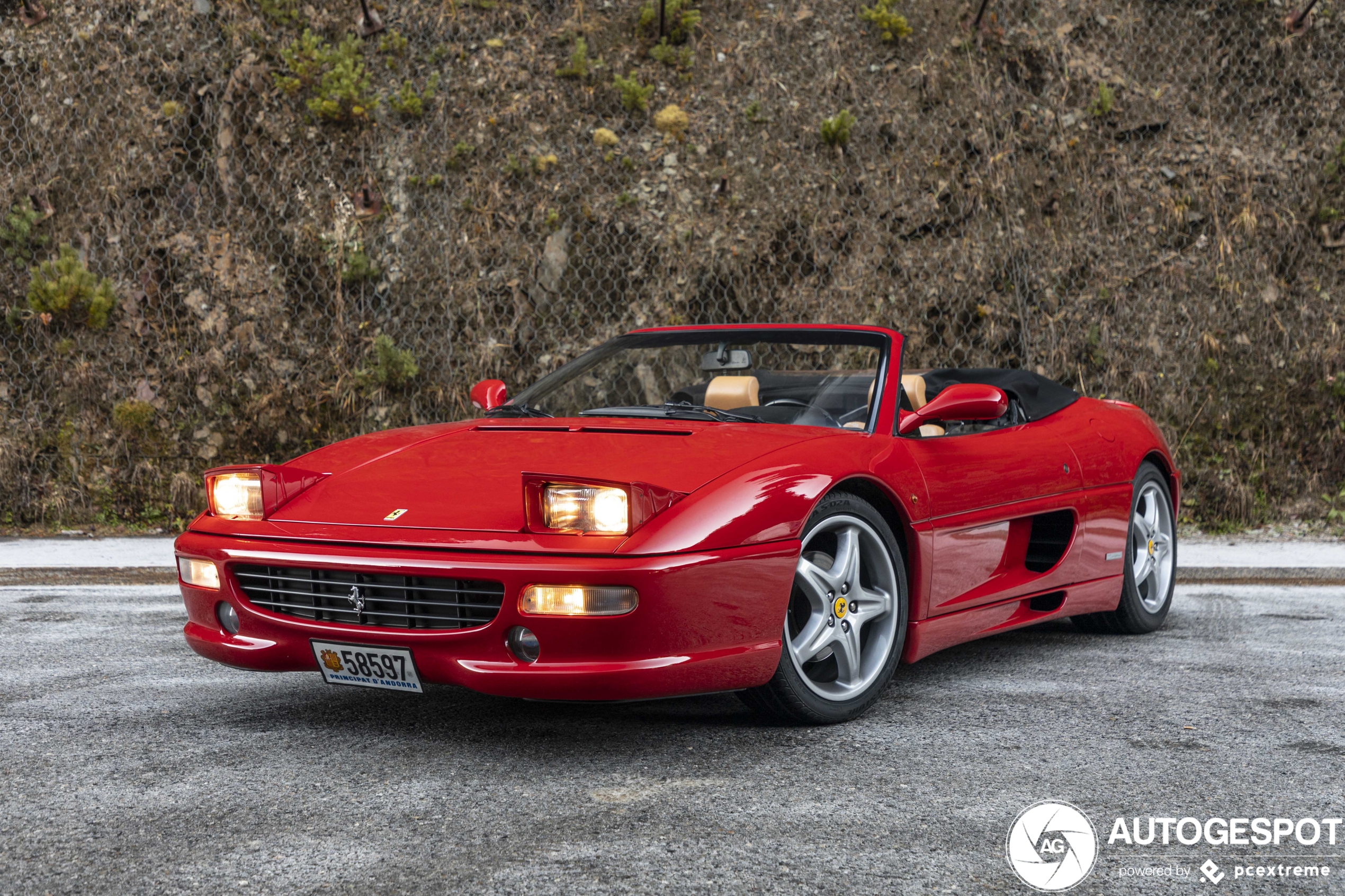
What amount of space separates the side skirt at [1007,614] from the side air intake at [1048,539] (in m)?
0.11

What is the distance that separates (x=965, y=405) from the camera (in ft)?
12.8

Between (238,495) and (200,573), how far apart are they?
244 mm

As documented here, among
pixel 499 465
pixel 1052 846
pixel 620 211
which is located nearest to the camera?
pixel 1052 846

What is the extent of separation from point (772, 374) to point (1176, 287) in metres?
6.69

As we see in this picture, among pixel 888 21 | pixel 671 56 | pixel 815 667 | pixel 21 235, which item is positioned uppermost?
pixel 888 21

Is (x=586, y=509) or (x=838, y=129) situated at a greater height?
(x=838, y=129)

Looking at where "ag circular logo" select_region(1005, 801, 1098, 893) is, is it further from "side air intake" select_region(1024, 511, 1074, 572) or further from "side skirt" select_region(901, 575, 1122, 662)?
"side air intake" select_region(1024, 511, 1074, 572)

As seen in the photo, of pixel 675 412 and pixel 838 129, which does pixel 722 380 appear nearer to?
pixel 675 412

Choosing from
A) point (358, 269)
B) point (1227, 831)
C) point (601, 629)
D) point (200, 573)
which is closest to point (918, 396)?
point (601, 629)

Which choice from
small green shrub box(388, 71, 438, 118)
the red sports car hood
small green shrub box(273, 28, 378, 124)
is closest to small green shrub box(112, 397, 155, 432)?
small green shrub box(273, 28, 378, 124)

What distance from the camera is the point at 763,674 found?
327 cm

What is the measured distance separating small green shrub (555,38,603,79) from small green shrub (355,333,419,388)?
10.4 ft

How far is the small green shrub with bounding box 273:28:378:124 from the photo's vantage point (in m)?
10.3

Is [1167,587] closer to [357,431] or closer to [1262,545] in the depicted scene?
[1262,545]
